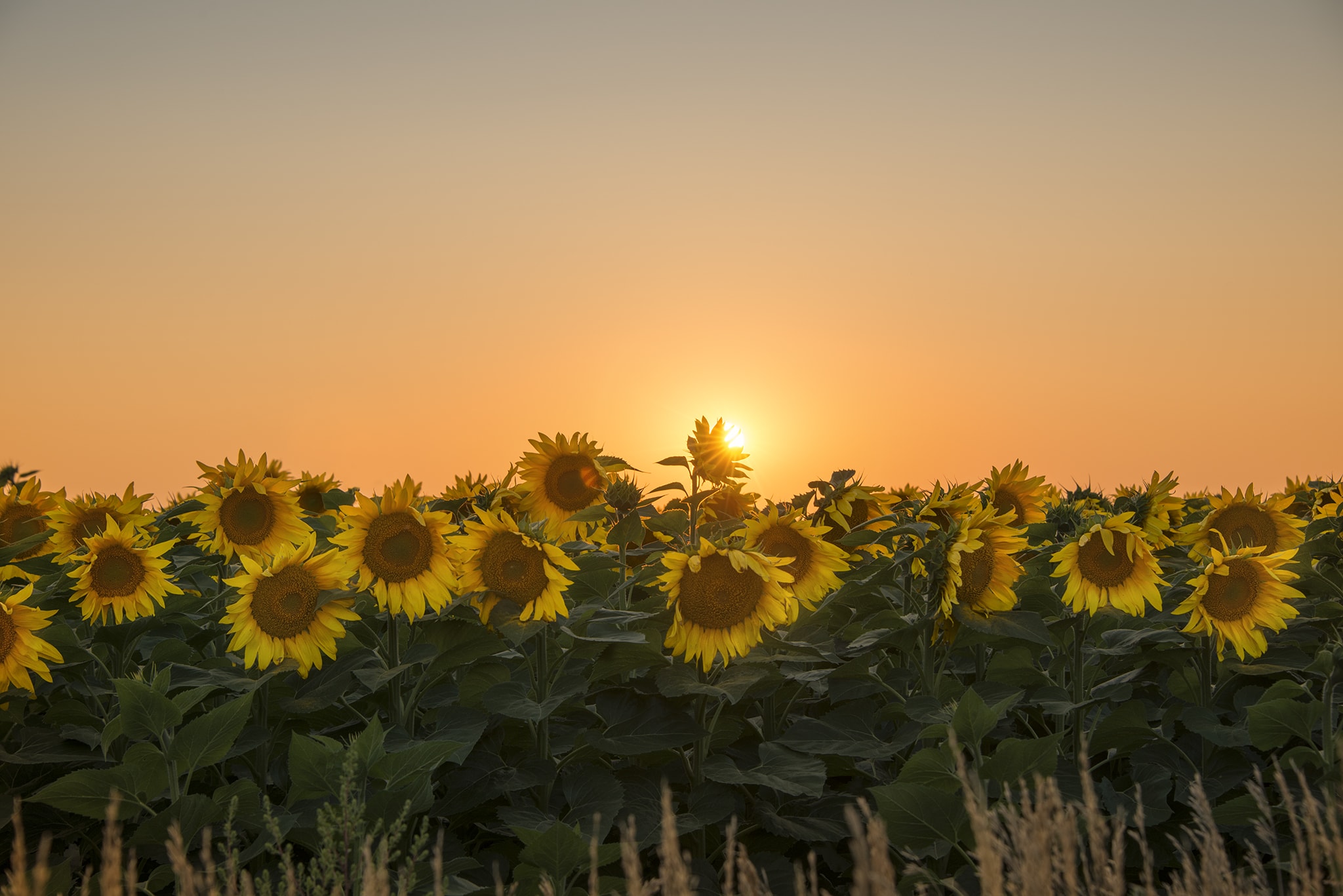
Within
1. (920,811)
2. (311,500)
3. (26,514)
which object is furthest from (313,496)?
(920,811)

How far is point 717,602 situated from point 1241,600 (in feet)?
7.85

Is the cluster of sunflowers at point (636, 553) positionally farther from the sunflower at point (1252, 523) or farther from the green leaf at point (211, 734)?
the green leaf at point (211, 734)

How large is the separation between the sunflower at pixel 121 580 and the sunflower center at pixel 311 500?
2217 millimetres

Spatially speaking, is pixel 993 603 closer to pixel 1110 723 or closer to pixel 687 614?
pixel 1110 723

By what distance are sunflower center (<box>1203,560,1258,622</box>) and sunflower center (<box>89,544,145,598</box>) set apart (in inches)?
186

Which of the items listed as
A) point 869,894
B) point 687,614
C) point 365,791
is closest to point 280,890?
point 365,791

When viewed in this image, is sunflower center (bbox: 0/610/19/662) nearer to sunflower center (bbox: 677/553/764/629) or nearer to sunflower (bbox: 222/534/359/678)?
sunflower (bbox: 222/534/359/678)

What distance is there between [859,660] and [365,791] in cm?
197

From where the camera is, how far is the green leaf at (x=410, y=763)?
3635 millimetres

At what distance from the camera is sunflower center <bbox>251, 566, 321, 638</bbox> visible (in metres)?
4.39

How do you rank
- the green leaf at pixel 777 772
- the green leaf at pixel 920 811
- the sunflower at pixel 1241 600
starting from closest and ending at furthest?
the green leaf at pixel 920 811
the green leaf at pixel 777 772
the sunflower at pixel 1241 600

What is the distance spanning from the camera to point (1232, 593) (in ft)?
15.8

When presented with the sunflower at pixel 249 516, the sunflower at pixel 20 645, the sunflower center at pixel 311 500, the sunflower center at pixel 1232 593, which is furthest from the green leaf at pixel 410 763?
the sunflower center at pixel 311 500

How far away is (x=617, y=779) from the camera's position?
420 centimetres
